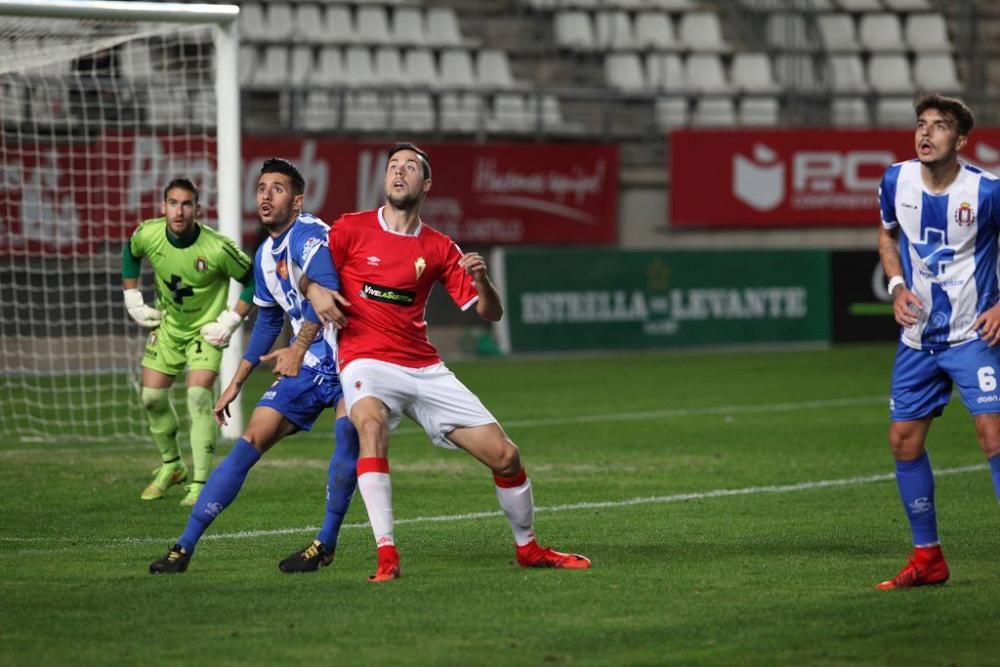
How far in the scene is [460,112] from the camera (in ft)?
82.7

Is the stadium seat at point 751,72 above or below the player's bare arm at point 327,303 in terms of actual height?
above

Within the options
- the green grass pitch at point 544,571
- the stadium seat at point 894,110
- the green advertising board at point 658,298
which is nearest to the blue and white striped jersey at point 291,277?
the green grass pitch at point 544,571

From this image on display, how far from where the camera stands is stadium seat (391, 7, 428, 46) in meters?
26.1

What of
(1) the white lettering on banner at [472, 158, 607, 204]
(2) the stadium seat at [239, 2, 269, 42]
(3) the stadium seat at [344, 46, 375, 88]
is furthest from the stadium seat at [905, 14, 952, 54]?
(2) the stadium seat at [239, 2, 269, 42]

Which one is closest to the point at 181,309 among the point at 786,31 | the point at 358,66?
the point at 358,66

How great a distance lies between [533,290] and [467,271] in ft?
53.7

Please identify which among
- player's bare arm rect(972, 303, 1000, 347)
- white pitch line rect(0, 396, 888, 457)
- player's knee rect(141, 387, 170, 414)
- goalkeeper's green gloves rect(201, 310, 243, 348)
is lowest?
white pitch line rect(0, 396, 888, 457)

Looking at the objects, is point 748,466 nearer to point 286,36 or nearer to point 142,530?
point 142,530

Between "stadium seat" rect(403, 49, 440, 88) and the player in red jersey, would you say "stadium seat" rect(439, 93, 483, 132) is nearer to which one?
"stadium seat" rect(403, 49, 440, 88)

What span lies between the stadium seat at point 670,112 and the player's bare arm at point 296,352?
19.2m

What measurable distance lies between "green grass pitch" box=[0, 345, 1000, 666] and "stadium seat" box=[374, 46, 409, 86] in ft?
35.4

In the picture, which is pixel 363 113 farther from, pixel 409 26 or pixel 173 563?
pixel 173 563

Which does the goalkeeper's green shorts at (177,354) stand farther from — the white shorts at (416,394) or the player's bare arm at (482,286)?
the player's bare arm at (482,286)

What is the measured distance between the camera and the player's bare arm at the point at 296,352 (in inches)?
303
